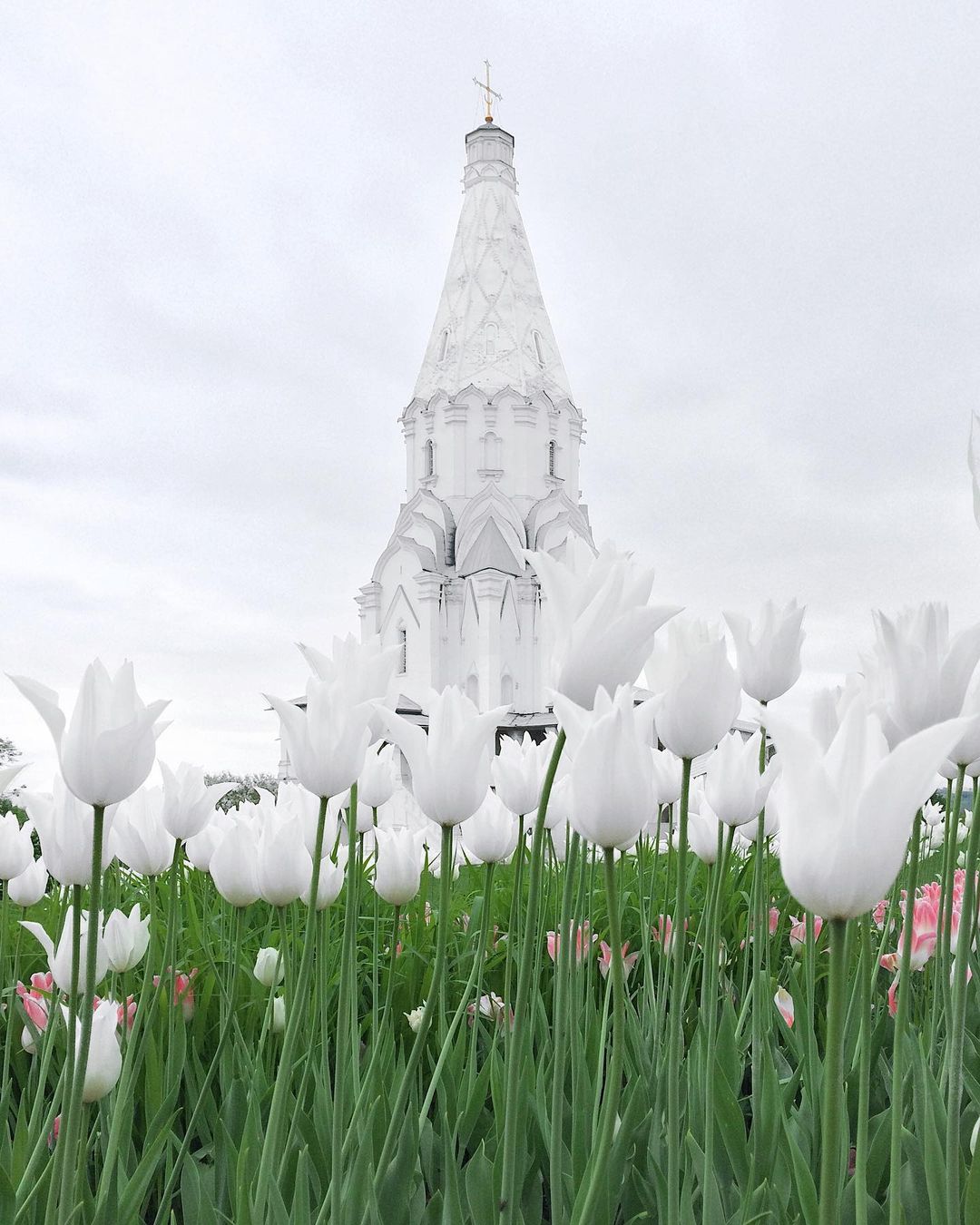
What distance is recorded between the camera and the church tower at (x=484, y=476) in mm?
29984

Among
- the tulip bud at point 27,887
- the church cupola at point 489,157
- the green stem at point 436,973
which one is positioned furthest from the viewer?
the church cupola at point 489,157

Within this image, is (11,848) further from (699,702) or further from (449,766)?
(699,702)

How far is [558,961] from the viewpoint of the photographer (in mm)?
1857

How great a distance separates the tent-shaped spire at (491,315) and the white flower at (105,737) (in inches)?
1189

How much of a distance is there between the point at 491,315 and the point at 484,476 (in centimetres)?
499

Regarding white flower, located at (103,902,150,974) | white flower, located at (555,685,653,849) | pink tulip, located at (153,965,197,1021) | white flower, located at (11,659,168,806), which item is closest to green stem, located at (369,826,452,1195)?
white flower, located at (555,685,653,849)

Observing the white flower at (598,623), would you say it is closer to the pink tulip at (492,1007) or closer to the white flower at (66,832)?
the white flower at (66,832)

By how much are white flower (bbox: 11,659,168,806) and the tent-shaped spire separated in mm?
30204

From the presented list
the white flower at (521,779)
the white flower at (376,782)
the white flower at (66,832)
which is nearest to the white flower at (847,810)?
the white flower at (66,832)

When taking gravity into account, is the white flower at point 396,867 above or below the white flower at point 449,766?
below

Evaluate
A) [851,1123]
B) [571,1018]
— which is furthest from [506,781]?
[851,1123]

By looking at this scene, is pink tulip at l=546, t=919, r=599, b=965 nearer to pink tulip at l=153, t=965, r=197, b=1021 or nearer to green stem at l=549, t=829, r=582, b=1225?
green stem at l=549, t=829, r=582, b=1225

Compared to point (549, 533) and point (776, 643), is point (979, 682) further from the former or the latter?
point (549, 533)

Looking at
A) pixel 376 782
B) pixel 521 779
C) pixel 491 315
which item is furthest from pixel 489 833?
pixel 491 315
